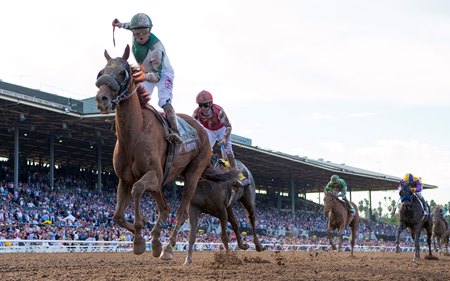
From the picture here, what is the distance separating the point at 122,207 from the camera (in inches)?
326

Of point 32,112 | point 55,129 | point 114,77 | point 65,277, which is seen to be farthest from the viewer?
point 55,129

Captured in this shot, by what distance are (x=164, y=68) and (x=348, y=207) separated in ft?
49.7

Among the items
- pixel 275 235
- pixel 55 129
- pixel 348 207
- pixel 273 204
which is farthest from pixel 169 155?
pixel 273 204

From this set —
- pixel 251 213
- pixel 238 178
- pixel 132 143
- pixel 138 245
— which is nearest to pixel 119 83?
pixel 132 143

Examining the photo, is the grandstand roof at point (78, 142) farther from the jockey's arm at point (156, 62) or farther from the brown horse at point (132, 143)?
the brown horse at point (132, 143)

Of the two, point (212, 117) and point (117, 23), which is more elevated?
point (117, 23)

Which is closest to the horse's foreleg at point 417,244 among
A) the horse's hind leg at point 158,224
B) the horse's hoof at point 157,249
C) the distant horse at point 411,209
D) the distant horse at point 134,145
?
the distant horse at point 411,209

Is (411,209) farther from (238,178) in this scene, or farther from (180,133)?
(180,133)

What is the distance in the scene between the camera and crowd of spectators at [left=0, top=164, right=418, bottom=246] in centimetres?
2640

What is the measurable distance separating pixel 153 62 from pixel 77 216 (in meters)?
23.9

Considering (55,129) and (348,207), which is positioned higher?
(55,129)

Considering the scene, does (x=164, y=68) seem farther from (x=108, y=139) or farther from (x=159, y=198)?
(x=108, y=139)

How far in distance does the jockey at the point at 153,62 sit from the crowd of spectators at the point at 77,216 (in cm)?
1655

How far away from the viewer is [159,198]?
9.27 m
